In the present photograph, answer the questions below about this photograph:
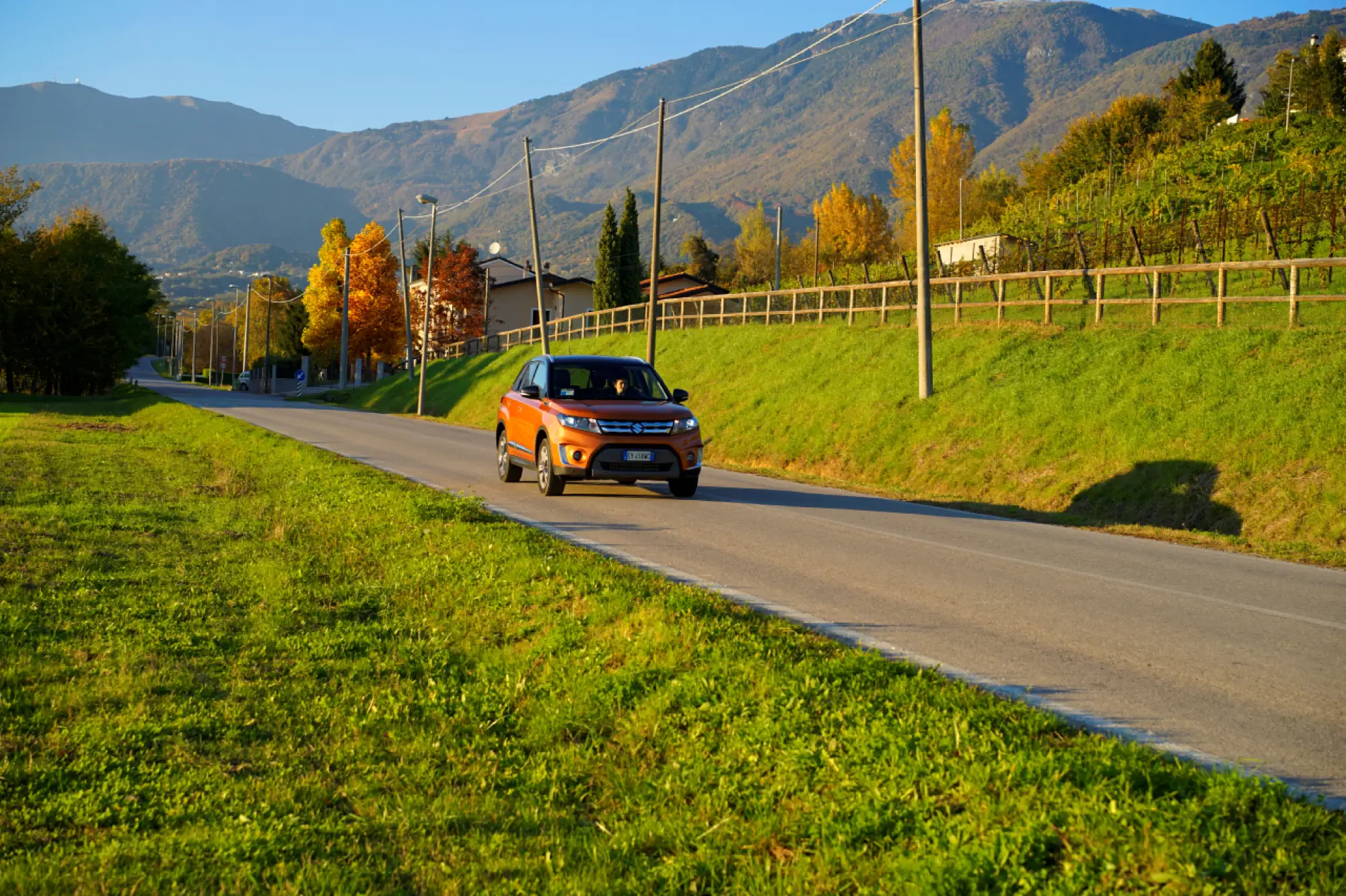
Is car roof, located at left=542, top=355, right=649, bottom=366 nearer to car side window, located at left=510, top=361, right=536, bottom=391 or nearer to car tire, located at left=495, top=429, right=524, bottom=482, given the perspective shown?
car side window, located at left=510, top=361, right=536, bottom=391

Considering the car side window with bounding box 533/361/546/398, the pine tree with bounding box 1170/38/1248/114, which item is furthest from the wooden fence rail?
the pine tree with bounding box 1170/38/1248/114

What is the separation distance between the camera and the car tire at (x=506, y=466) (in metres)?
17.0

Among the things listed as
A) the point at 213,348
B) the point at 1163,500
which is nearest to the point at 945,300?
the point at 1163,500

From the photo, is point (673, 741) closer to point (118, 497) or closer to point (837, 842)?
point (837, 842)

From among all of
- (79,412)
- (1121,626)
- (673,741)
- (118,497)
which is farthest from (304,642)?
(79,412)

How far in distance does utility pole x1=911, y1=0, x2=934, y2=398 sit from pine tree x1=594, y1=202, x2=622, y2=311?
55889mm

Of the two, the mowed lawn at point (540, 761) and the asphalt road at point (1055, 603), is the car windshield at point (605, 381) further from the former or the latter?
the mowed lawn at point (540, 761)

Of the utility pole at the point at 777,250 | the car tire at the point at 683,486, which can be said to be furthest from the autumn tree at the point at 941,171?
the car tire at the point at 683,486

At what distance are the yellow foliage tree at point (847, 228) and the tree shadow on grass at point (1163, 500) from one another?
276ft

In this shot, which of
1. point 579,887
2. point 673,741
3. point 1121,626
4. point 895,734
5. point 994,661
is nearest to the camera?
point 579,887

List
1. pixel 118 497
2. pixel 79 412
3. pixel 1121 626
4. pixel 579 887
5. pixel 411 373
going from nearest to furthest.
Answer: pixel 579 887 < pixel 1121 626 < pixel 118 497 < pixel 79 412 < pixel 411 373

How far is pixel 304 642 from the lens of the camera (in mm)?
6895

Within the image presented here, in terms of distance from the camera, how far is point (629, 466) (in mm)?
14359

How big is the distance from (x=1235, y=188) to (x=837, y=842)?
45.7 m
